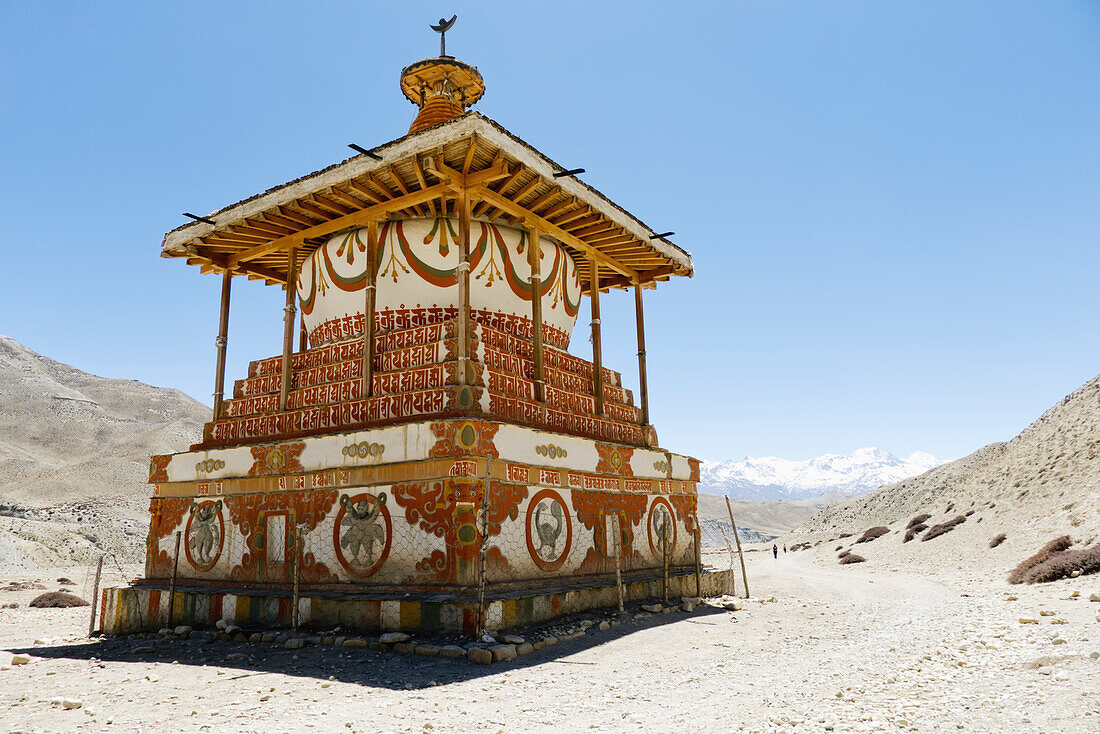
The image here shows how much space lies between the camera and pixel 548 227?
1380 cm

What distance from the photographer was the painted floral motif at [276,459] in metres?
11.7

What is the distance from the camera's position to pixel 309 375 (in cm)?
1311

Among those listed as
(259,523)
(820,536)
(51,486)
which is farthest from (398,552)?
(51,486)

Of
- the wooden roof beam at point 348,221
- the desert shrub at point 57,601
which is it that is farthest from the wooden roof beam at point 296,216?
the desert shrub at point 57,601

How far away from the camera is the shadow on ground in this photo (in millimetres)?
7523

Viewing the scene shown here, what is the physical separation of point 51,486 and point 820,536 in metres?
60.9

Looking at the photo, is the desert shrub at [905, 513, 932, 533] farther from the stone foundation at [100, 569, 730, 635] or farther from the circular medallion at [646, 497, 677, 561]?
the stone foundation at [100, 569, 730, 635]

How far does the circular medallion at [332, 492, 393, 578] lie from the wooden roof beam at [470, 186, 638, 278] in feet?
17.0

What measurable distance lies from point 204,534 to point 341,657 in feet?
18.5

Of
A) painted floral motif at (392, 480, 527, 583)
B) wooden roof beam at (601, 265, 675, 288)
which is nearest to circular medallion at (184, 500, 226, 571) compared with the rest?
painted floral motif at (392, 480, 527, 583)

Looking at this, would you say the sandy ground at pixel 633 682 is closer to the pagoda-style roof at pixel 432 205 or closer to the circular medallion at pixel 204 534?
the circular medallion at pixel 204 534

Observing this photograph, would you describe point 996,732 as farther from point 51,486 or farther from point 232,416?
point 51,486

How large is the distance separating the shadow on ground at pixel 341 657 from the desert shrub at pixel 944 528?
2665 cm

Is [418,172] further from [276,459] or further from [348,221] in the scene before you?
[276,459]
